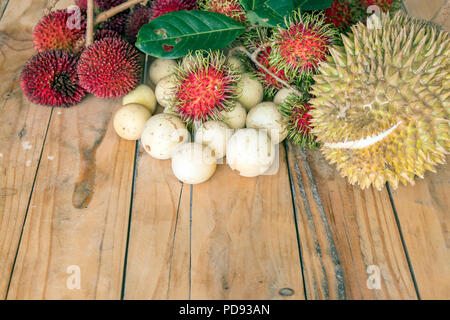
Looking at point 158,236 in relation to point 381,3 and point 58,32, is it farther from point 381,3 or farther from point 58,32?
point 381,3

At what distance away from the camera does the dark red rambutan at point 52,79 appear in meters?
0.97

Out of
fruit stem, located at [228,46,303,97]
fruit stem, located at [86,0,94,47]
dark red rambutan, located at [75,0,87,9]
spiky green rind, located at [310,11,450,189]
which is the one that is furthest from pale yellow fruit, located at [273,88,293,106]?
dark red rambutan, located at [75,0,87,9]

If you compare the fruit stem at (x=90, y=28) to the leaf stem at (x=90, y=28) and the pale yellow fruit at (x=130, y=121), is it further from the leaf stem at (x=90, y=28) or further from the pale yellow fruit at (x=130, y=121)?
the pale yellow fruit at (x=130, y=121)

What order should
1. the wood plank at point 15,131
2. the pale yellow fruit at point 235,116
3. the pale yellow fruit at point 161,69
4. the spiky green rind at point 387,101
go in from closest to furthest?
the spiky green rind at point 387,101, the wood plank at point 15,131, the pale yellow fruit at point 235,116, the pale yellow fruit at point 161,69

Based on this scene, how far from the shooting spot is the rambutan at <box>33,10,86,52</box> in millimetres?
1056

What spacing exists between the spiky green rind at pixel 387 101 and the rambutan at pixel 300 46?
50 mm

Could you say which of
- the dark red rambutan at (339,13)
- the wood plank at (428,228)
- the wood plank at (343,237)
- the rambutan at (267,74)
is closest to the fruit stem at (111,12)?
the rambutan at (267,74)

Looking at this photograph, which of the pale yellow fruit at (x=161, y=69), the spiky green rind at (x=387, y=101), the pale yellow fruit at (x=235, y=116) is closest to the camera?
the spiky green rind at (x=387, y=101)

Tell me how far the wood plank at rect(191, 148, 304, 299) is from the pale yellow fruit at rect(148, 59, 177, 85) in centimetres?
31

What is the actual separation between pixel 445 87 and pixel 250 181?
434mm

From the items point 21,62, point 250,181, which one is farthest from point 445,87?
point 21,62

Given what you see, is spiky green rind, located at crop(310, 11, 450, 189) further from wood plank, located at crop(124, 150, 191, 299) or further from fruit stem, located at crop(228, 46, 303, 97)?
wood plank, located at crop(124, 150, 191, 299)

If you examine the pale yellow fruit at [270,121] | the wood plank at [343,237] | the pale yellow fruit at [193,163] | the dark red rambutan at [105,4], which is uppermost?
the dark red rambutan at [105,4]

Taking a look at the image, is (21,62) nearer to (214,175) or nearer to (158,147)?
(158,147)
